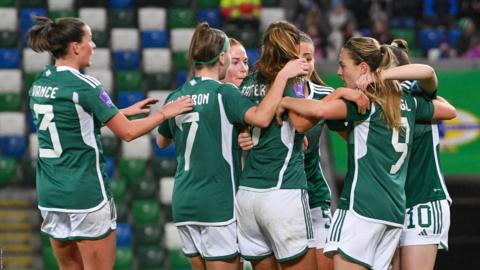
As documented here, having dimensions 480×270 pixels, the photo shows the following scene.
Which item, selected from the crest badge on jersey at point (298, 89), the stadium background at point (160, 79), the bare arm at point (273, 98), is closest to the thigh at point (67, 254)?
the bare arm at point (273, 98)

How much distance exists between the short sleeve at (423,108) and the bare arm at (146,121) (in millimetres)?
1200

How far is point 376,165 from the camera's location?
5.59 metres

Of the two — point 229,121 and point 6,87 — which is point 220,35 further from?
point 6,87

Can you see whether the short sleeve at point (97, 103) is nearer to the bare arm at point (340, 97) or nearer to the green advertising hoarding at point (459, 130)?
the bare arm at point (340, 97)

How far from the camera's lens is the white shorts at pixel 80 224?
19.1 ft

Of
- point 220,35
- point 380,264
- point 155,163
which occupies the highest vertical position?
point 220,35

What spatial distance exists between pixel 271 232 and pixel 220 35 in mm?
1065

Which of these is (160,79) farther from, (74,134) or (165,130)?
(74,134)

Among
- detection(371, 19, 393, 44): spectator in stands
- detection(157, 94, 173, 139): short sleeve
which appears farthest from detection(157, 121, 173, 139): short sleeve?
detection(371, 19, 393, 44): spectator in stands

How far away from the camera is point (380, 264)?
5.66 meters

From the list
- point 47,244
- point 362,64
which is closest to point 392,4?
point 47,244

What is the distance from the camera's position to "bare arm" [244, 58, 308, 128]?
5500 millimetres

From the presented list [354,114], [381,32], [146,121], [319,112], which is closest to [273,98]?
[319,112]

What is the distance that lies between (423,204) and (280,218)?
85 cm
